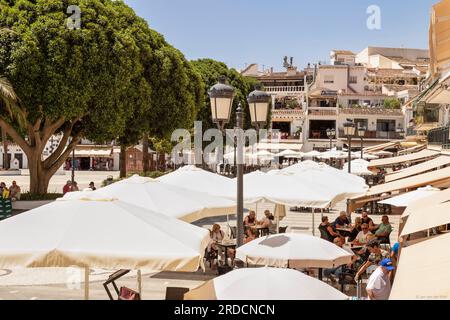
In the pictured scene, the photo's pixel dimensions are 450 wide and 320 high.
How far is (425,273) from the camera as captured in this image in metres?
6.20

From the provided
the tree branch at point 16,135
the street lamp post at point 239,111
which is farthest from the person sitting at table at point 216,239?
the tree branch at point 16,135

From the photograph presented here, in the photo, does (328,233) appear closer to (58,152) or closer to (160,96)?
(58,152)

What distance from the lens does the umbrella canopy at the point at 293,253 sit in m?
11.0

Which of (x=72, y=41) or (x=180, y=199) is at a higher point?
(x=72, y=41)

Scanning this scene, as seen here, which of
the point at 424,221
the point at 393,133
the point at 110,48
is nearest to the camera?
the point at 424,221

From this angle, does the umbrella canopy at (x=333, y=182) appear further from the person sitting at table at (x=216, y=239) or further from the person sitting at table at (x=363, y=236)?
the person sitting at table at (x=216, y=239)

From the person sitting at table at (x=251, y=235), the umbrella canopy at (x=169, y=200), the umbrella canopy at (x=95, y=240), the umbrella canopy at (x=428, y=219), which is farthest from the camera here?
Answer: the person sitting at table at (x=251, y=235)

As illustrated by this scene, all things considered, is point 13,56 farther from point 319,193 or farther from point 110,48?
point 319,193

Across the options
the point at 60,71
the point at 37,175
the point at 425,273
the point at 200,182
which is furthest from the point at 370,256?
the point at 37,175

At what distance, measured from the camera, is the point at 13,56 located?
27344 mm

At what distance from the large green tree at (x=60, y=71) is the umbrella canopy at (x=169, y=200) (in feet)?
43.4

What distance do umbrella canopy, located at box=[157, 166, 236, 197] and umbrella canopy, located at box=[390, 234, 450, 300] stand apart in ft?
33.8
